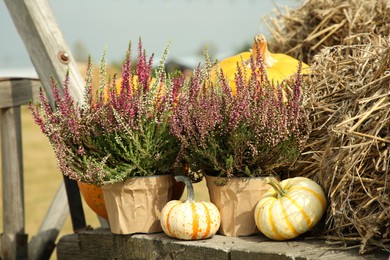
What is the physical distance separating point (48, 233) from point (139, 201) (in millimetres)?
1771

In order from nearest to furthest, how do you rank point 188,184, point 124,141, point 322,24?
1. point 188,184
2. point 124,141
3. point 322,24

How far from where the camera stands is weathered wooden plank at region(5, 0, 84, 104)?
433cm

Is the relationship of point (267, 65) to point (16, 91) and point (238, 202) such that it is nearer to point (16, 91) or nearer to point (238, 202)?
point (238, 202)

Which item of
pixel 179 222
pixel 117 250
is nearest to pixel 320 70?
pixel 179 222

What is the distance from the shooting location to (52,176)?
10242 mm

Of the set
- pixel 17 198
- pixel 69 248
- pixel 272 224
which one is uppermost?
pixel 17 198

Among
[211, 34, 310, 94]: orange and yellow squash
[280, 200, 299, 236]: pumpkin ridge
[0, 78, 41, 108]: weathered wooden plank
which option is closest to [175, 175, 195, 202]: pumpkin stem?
[280, 200, 299, 236]: pumpkin ridge

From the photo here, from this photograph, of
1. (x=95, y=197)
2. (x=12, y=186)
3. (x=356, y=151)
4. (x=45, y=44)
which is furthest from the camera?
(x=12, y=186)

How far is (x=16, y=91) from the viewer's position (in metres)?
4.99

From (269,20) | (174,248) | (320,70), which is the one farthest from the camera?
(269,20)

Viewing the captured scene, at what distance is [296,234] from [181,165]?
0.70 meters

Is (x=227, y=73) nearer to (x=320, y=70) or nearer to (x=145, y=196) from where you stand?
(x=320, y=70)

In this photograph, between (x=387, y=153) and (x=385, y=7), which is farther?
(x=385, y=7)

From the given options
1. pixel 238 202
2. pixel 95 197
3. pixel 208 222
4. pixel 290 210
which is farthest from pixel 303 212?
pixel 95 197
